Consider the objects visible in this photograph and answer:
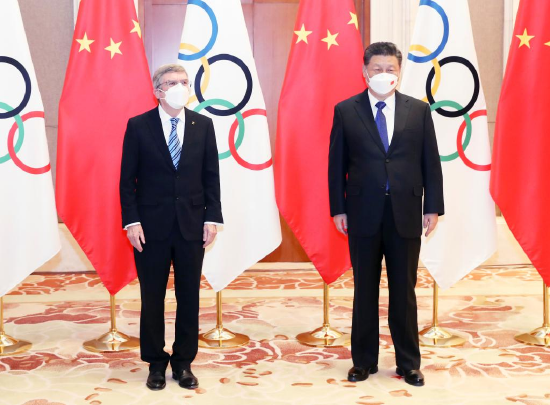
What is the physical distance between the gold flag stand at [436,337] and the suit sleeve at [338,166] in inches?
49.9

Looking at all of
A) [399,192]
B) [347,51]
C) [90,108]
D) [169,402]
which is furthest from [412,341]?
[90,108]

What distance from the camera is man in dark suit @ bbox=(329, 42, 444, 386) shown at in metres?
3.51

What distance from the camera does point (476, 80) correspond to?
441 cm

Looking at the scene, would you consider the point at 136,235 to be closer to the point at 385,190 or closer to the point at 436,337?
the point at 385,190

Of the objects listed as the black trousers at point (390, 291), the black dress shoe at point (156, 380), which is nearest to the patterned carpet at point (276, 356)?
the black dress shoe at point (156, 380)

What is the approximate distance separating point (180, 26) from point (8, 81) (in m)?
3.16

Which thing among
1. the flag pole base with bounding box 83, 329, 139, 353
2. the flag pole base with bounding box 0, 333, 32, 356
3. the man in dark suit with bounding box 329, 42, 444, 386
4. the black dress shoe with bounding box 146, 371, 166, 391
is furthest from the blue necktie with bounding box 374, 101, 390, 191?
the flag pole base with bounding box 0, 333, 32, 356

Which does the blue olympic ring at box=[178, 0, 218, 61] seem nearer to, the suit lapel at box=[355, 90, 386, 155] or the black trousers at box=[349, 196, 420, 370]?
the suit lapel at box=[355, 90, 386, 155]

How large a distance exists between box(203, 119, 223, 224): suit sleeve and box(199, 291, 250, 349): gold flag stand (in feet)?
3.54

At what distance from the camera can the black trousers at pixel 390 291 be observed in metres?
3.55

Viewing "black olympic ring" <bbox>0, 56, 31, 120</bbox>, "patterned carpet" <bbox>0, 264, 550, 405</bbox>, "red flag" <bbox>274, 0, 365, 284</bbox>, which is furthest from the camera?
"red flag" <bbox>274, 0, 365, 284</bbox>

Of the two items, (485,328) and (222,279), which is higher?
(222,279)

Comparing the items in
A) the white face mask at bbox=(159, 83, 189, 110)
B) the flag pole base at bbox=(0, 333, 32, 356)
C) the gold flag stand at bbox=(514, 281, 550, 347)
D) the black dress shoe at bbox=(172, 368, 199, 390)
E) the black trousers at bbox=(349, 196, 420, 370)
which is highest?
the white face mask at bbox=(159, 83, 189, 110)

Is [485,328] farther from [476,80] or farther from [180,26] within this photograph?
[180,26]
